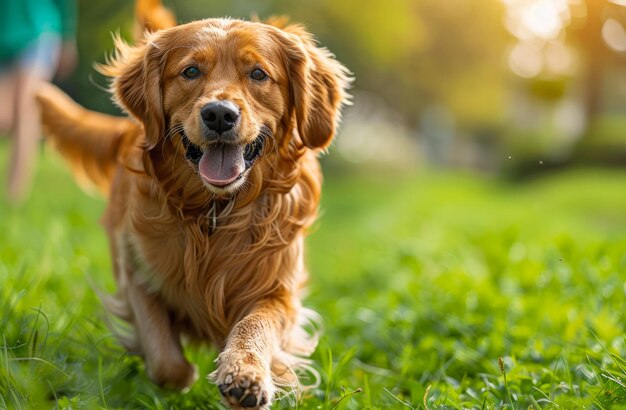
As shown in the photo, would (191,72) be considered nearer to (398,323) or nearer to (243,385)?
(243,385)

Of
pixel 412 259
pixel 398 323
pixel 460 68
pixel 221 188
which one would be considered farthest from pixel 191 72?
pixel 460 68

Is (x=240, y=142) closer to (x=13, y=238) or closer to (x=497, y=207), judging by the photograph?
(x=13, y=238)

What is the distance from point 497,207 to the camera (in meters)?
13.2

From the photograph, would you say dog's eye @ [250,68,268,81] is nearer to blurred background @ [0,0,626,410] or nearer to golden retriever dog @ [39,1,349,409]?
golden retriever dog @ [39,1,349,409]

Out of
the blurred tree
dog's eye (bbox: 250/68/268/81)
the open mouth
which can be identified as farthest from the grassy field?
the blurred tree

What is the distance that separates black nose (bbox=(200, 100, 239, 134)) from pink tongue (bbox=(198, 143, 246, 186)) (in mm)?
128

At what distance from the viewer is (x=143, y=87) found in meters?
3.44

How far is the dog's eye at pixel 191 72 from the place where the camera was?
3.24 meters

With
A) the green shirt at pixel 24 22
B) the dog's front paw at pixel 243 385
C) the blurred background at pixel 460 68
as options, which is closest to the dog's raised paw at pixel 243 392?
the dog's front paw at pixel 243 385

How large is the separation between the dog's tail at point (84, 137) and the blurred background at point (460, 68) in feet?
21.1

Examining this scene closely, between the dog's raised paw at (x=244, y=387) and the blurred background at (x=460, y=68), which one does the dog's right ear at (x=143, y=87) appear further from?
the blurred background at (x=460, y=68)

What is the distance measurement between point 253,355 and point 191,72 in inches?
45.2

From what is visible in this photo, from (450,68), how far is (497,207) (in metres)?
14.4

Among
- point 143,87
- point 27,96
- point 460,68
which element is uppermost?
point 143,87
